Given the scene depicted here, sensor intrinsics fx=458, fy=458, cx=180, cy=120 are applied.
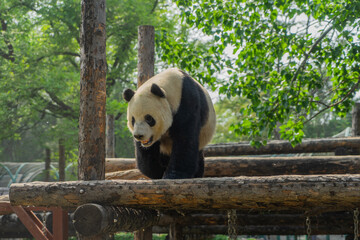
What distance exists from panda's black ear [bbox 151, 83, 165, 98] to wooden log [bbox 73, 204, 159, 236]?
47.6 inches

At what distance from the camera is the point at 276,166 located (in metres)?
6.29

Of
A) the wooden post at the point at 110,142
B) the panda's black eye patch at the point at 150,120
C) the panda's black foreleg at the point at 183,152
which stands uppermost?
the panda's black eye patch at the point at 150,120

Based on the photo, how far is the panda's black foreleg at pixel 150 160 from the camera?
5.31 m

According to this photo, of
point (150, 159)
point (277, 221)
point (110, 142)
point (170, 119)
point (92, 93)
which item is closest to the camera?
point (92, 93)

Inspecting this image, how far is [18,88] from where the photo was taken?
17.9m

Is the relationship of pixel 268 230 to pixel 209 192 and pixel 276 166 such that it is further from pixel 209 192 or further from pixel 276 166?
pixel 209 192

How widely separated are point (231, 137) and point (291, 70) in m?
16.4

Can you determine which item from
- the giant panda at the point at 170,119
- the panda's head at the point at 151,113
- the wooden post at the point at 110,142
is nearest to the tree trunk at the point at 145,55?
the giant panda at the point at 170,119

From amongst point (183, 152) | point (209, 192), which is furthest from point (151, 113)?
point (209, 192)

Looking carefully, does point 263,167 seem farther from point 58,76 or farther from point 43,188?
point 58,76

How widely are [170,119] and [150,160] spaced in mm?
755

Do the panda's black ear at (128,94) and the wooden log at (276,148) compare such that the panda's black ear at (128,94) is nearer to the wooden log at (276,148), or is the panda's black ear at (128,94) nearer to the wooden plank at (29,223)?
the wooden plank at (29,223)

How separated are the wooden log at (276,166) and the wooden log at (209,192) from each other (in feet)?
7.87

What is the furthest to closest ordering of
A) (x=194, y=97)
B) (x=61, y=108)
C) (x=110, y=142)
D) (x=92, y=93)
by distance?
(x=61, y=108)
(x=110, y=142)
(x=194, y=97)
(x=92, y=93)
